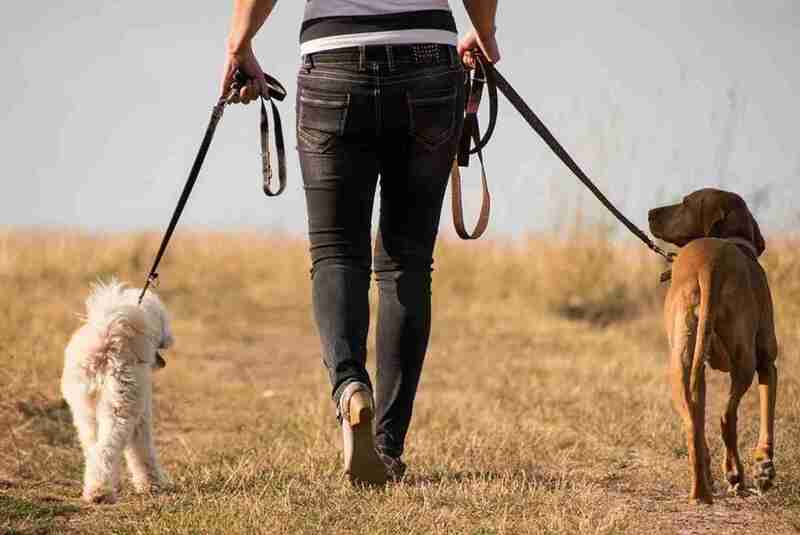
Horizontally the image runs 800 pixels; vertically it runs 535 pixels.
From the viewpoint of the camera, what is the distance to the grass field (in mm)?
4496

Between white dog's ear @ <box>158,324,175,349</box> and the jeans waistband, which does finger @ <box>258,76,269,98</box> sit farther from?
white dog's ear @ <box>158,324,175,349</box>

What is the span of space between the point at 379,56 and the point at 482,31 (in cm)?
60

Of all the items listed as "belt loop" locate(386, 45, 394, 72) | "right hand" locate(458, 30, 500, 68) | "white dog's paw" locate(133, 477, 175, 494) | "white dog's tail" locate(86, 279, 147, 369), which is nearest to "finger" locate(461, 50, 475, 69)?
"right hand" locate(458, 30, 500, 68)

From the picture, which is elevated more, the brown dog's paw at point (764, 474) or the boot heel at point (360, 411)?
the boot heel at point (360, 411)

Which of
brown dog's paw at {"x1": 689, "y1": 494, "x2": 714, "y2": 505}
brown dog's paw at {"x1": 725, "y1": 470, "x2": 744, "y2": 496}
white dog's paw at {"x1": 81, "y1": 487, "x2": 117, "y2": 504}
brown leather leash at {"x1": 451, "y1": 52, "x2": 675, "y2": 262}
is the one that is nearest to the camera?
brown dog's paw at {"x1": 689, "y1": 494, "x2": 714, "y2": 505}

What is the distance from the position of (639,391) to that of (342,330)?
3.81 metres

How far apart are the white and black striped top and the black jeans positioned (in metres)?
0.05

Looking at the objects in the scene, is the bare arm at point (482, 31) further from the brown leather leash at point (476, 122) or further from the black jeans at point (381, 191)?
the black jeans at point (381, 191)

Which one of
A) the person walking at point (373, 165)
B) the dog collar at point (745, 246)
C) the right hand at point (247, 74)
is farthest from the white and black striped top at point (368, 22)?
the dog collar at point (745, 246)

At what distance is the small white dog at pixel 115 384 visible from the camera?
524cm

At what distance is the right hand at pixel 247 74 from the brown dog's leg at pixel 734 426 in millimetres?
2110

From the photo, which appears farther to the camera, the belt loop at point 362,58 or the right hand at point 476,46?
the right hand at point 476,46

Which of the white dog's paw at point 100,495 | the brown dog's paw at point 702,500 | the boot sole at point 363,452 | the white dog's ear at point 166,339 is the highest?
the white dog's ear at point 166,339

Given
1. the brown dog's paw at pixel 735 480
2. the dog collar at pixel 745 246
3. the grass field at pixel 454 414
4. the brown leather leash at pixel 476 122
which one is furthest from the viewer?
the brown leather leash at pixel 476 122
